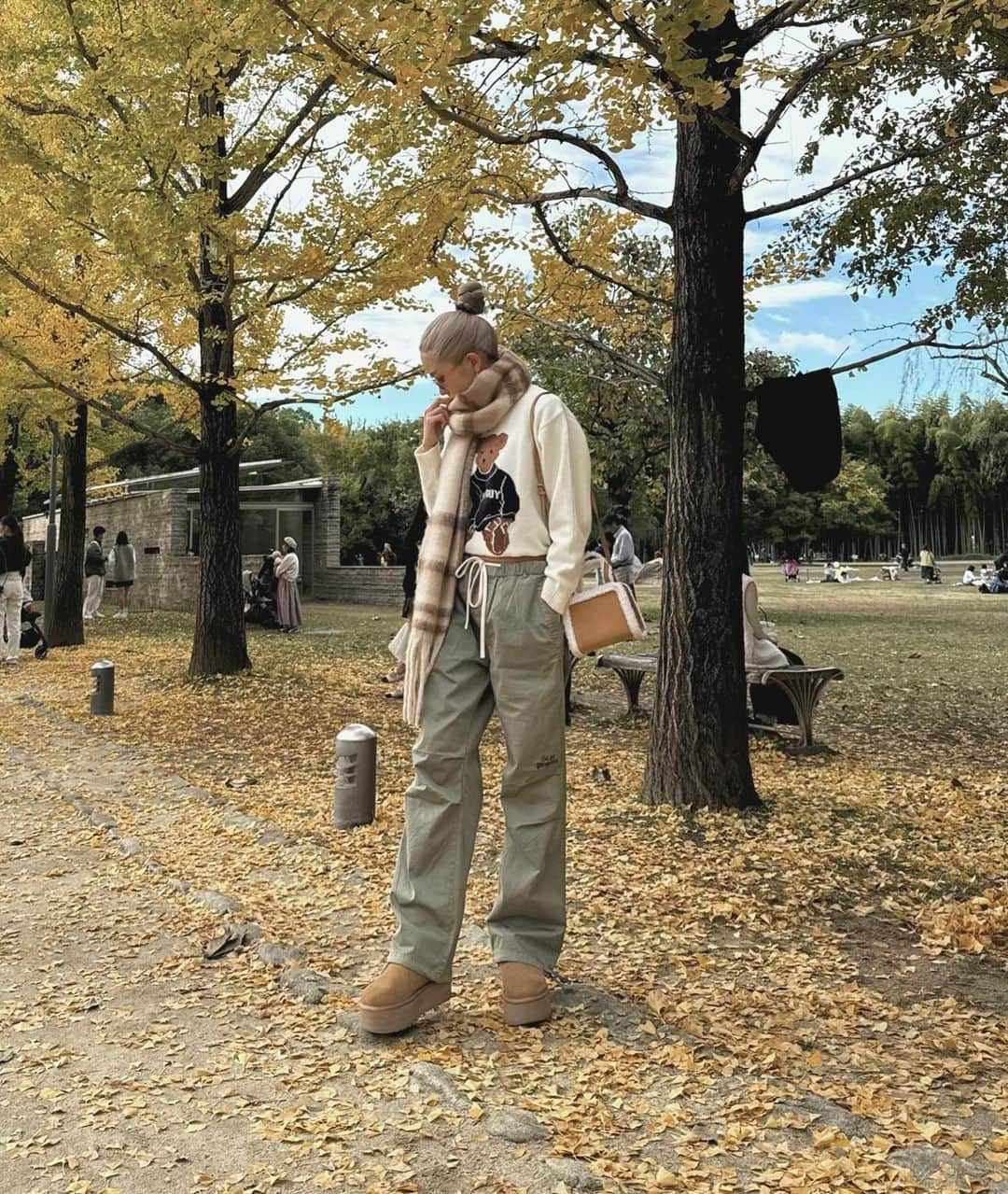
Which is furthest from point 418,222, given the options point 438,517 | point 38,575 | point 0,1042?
point 38,575

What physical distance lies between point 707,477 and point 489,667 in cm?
289

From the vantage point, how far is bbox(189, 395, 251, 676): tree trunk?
11.3 metres

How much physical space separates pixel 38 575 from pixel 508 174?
2538 cm

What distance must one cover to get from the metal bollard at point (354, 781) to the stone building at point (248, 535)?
60.1 feet

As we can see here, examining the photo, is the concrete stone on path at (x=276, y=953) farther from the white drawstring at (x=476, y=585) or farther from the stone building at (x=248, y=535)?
the stone building at (x=248, y=535)

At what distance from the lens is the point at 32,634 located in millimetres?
14484

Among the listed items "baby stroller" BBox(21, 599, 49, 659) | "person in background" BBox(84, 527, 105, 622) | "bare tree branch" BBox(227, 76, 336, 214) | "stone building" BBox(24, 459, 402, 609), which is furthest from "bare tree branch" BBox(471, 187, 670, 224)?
"stone building" BBox(24, 459, 402, 609)

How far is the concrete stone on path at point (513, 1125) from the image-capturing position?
2.44 meters

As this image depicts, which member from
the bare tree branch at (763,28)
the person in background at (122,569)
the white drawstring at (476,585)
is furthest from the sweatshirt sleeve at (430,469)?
the person in background at (122,569)

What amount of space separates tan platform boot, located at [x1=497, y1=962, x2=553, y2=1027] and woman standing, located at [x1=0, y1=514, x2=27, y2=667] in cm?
1088

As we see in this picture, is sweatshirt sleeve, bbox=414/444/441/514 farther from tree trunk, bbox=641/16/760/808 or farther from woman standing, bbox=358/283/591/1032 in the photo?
tree trunk, bbox=641/16/760/808

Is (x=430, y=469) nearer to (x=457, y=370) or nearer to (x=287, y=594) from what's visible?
(x=457, y=370)

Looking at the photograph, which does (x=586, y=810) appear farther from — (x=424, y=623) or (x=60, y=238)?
(x=60, y=238)

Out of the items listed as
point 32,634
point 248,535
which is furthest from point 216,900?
point 248,535
